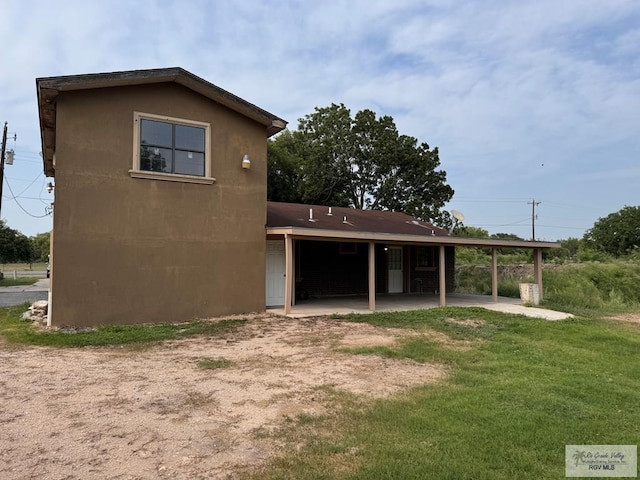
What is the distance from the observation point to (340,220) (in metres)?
16.7

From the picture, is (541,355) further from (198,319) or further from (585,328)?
(198,319)

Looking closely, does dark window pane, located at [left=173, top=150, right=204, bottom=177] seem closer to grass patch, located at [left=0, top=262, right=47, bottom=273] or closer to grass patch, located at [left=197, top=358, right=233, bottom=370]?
grass patch, located at [left=197, top=358, right=233, bottom=370]

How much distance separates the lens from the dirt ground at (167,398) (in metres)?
3.70

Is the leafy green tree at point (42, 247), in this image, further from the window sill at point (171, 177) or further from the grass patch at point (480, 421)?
the grass patch at point (480, 421)

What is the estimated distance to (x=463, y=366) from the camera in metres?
6.93

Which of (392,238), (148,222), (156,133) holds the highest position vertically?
(156,133)

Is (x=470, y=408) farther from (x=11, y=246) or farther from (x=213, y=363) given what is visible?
(x=11, y=246)

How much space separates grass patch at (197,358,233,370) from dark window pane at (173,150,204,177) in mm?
5411

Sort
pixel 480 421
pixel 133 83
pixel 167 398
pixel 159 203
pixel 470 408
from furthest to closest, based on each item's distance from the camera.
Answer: pixel 159 203
pixel 133 83
pixel 167 398
pixel 470 408
pixel 480 421

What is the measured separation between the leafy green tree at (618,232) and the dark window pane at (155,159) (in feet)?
187

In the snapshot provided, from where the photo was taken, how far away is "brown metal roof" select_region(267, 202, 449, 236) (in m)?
14.4

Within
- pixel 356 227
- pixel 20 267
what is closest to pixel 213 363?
pixel 356 227

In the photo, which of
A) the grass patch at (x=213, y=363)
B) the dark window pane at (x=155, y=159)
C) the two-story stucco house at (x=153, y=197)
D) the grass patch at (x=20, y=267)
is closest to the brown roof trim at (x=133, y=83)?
the two-story stucco house at (x=153, y=197)

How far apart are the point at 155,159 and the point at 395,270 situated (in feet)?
35.9
